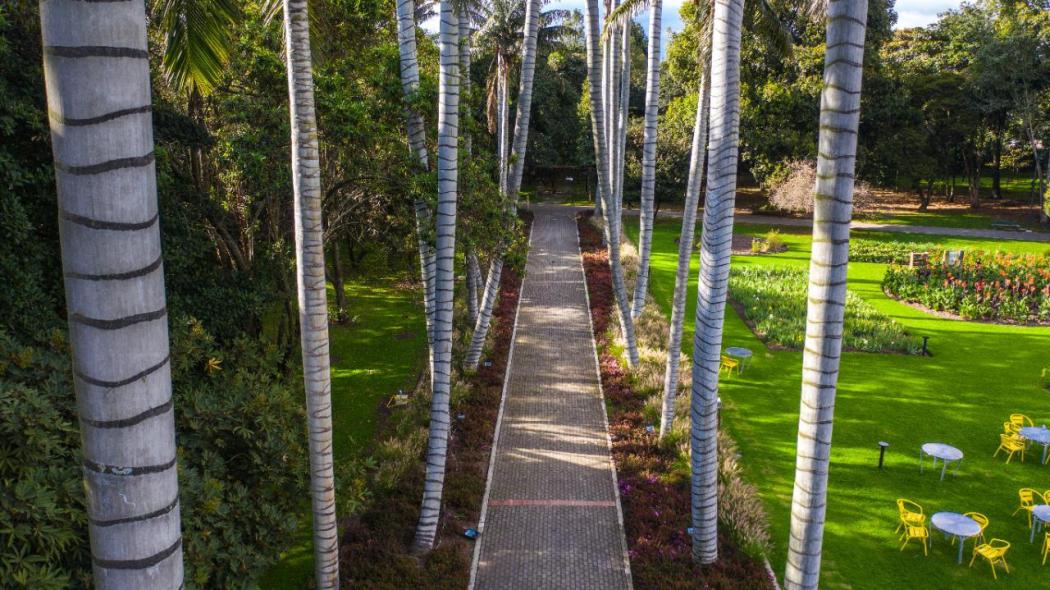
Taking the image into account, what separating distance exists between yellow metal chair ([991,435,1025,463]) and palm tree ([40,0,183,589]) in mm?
16181

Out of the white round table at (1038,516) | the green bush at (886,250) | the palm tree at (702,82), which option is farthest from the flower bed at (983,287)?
the palm tree at (702,82)

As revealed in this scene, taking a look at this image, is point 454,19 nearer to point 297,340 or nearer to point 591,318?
point 297,340

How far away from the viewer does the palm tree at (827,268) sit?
470 cm

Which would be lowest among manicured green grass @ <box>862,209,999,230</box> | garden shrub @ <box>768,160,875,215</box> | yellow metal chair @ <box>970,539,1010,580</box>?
yellow metal chair @ <box>970,539,1010,580</box>

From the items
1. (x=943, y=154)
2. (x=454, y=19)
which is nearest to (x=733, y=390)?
(x=454, y=19)

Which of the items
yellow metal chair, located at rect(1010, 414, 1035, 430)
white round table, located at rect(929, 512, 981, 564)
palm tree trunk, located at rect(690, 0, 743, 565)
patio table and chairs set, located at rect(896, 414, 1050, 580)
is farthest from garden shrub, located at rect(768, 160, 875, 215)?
palm tree trunk, located at rect(690, 0, 743, 565)

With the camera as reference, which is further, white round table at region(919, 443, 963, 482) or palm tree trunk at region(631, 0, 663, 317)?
palm tree trunk at region(631, 0, 663, 317)

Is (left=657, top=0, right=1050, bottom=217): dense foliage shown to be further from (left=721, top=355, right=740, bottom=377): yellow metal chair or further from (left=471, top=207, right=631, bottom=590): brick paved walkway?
(left=471, top=207, right=631, bottom=590): brick paved walkway

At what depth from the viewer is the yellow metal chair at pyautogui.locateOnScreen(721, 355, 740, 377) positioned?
1811 cm

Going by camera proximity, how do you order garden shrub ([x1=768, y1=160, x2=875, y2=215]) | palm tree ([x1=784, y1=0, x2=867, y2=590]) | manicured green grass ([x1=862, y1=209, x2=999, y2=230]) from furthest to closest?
manicured green grass ([x1=862, y1=209, x2=999, y2=230]) → garden shrub ([x1=768, y1=160, x2=875, y2=215]) → palm tree ([x1=784, y1=0, x2=867, y2=590])

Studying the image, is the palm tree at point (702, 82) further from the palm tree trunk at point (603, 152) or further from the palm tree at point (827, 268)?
the palm tree at point (827, 268)

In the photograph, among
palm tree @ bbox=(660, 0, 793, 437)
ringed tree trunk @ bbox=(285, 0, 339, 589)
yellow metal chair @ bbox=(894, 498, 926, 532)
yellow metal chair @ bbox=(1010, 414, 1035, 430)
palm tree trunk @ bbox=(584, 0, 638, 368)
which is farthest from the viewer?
yellow metal chair @ bbox=(1010, 414, 1035, 430)

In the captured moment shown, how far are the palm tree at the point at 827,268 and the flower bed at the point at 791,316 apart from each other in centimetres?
1595

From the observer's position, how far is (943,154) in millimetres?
51625
